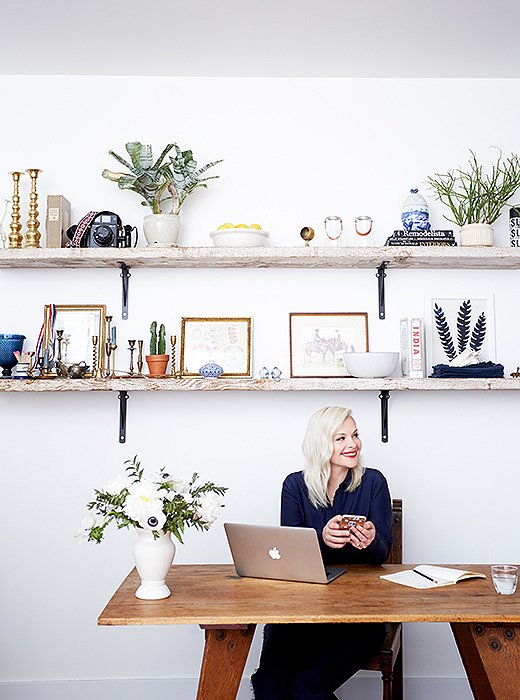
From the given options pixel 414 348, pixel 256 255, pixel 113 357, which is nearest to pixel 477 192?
pixel 414 348

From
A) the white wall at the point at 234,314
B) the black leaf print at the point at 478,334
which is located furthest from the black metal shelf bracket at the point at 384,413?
the black leaf print at the point at 478,334

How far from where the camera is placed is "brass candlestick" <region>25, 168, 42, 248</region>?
326 cm

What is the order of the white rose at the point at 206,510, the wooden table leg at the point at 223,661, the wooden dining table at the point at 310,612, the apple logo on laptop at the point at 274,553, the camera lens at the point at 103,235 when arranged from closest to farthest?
the wooden dining table at the point at 310,612 → the wooden table leg at the point at 223,661 → the white rose at the point at 206,510 → the apple logo on laptop at the point at 274,553 → the camera lens at the point at 103,235

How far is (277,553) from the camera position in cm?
236

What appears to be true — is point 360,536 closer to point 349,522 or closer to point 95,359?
point 349,522

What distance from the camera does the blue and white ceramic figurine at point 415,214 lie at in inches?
130

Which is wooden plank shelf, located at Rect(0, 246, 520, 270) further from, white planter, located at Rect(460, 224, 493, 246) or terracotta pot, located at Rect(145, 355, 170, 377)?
terracotta pot, located at Rect(145, 355, 170, 377)

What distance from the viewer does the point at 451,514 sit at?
11.3ft

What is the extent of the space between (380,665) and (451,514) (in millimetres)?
994

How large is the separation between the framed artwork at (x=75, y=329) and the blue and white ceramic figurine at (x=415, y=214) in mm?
1341

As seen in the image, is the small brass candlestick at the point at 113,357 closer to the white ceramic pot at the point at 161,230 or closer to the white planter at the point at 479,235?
the white ceramic pot at the point at 161,230

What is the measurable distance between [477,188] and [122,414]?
6.00 ft

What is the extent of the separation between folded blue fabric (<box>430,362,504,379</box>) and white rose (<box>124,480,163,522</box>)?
1.46 meters

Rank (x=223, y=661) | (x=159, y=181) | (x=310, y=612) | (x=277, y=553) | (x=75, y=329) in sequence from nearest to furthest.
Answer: (x=310, y=612) < (x=223, y=661) < (x=277, y=553) < (x=159, y=181) < (x=75, y=329)
